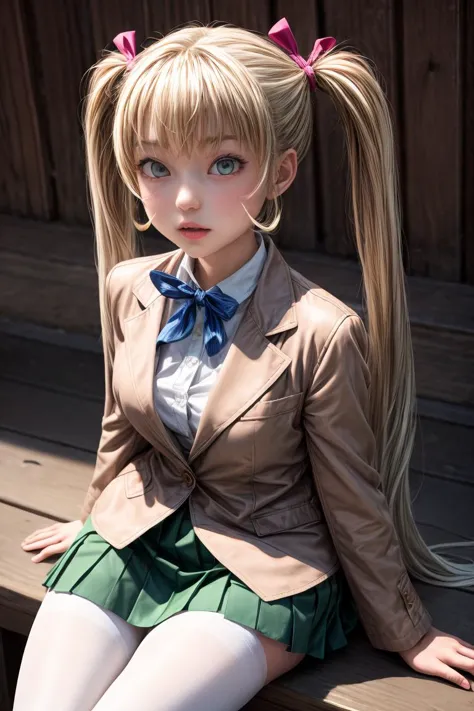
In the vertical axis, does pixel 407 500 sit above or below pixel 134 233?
below

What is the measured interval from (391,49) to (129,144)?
1.05 meters

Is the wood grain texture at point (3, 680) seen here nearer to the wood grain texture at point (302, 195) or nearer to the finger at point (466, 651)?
the finger at point (466, 651)

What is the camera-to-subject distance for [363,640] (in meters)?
2.07

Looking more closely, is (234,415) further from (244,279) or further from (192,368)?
(244,279)

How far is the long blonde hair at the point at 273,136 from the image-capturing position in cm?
175

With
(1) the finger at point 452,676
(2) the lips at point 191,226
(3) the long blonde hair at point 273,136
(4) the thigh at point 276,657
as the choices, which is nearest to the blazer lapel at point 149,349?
(3) the long blonde hair at point 273,136

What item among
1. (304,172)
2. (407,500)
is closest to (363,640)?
(407,500)

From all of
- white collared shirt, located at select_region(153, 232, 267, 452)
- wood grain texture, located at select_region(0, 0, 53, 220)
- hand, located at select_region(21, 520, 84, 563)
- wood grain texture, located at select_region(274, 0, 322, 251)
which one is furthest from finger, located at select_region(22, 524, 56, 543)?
wood grain texture, located at select_region(0, 0, 53, 220)

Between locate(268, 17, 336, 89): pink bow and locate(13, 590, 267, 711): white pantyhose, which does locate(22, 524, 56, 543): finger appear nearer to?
locate(13, 590, 267, 711): white pantyhose

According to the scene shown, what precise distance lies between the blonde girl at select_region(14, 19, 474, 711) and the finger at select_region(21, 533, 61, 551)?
305 millimetres

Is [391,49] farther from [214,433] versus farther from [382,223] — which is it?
[214,433]

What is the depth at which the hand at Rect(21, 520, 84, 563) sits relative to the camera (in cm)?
235

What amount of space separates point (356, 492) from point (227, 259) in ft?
1.52

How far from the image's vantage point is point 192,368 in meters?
1.97
